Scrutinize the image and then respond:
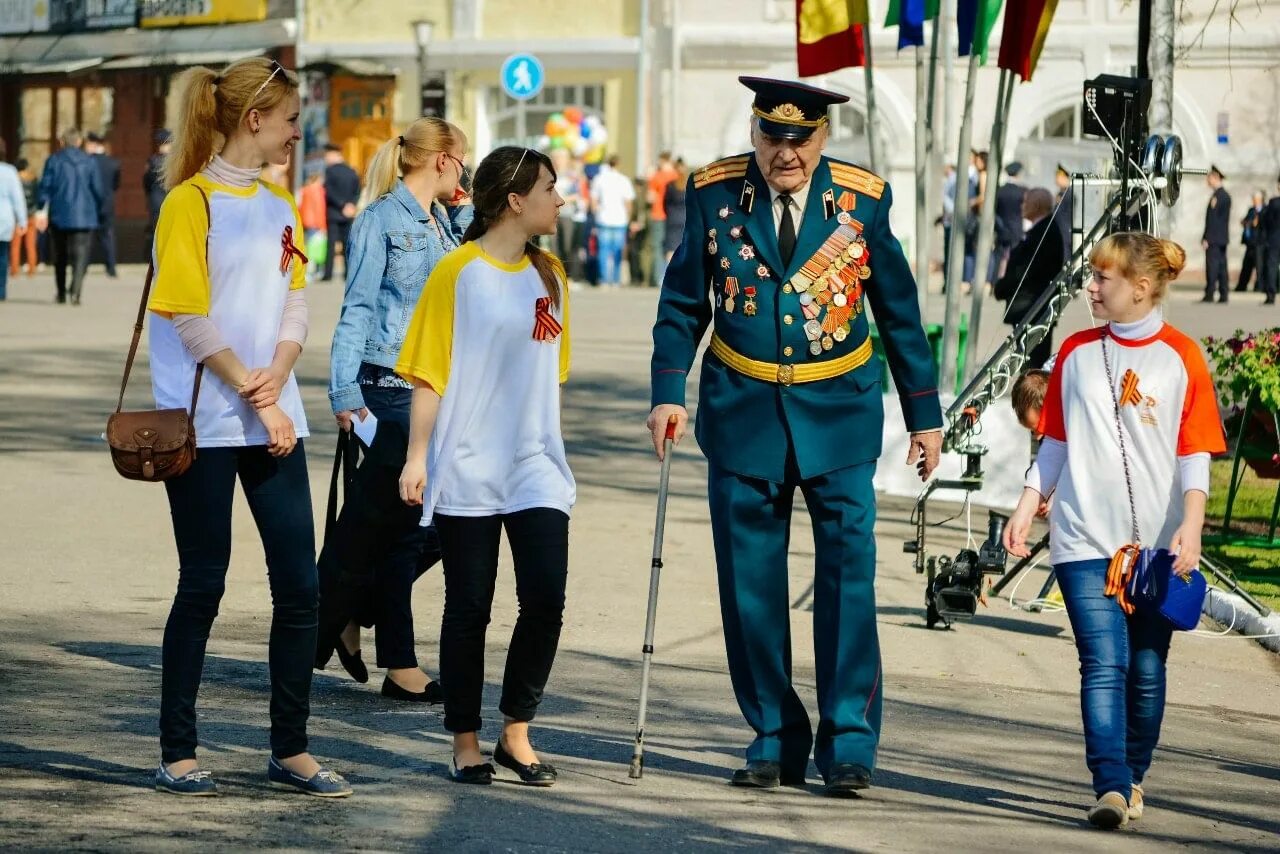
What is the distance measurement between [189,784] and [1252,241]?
30.2 metres

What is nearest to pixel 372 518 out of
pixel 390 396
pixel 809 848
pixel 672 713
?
pixel 390 396

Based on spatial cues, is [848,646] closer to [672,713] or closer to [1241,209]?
[672,713]

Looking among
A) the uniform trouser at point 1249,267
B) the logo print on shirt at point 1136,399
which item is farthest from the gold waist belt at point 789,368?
the uniform trouser at point 1249,267

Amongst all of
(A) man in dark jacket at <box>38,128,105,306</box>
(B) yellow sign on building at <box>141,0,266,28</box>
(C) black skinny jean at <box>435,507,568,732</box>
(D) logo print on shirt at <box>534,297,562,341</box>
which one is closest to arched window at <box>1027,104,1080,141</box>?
(B) yellow sign on building at <box>141,0,266,28</box>

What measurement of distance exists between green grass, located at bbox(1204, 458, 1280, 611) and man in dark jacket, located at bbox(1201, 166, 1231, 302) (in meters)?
17.8

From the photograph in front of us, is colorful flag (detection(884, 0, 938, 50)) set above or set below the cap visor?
above

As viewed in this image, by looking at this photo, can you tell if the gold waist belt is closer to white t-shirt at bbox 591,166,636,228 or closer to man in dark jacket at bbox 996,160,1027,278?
man in dark jacket at bbox 996,160,1027,278

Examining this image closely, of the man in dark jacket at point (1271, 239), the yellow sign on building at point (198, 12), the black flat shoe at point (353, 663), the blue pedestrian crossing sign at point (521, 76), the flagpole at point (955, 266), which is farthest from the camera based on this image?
the yellow sign on building at point (198, 12)

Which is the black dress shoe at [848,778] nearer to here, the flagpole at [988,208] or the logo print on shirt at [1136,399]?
the logo print on shirt at [1136,399]

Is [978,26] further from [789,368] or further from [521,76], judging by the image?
[521,76]

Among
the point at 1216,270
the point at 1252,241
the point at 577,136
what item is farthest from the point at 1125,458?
the point at 577,136

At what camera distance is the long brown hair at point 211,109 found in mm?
5746

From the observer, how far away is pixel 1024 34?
1315 cm

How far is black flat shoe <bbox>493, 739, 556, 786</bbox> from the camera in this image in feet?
19.8
